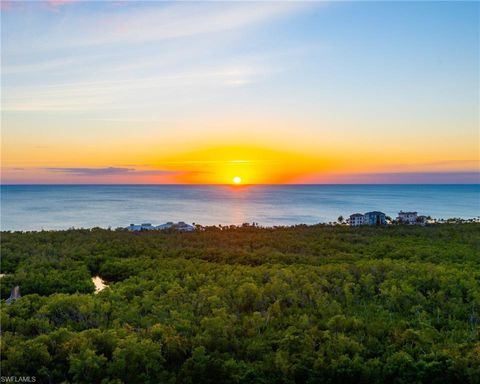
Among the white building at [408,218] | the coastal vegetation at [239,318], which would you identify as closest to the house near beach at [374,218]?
the white building at [408,218]

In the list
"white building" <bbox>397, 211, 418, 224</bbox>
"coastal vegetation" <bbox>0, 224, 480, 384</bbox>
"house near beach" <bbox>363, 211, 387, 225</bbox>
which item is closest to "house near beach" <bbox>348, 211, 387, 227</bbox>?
"house near beach" <bbox>363, 211, 387, 225</bbox>

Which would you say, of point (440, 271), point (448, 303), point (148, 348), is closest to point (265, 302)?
point (148, 348)

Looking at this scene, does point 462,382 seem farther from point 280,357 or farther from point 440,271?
point 440,271

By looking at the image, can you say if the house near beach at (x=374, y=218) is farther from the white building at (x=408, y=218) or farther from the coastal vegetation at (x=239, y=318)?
the coastal vegetation at (x=239, y=318)

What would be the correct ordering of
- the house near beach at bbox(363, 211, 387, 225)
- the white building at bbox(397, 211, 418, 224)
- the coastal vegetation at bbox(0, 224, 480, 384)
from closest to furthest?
the coastal vegetation at bbox(0, 224, 480, 384) → the white building at bbox(397, 211, 418, 224) → the house near beach at bbox(363, 211, 387, 225)

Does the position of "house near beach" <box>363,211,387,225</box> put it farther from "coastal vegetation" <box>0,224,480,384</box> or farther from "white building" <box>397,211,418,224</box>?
"coastal vegetation" <box>0,224,480,384</box>

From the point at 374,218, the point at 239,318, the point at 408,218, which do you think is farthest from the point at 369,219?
the point at 239,318

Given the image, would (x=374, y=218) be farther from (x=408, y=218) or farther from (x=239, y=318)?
(x=239, y=318)

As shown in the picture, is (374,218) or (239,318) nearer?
(239,318)
